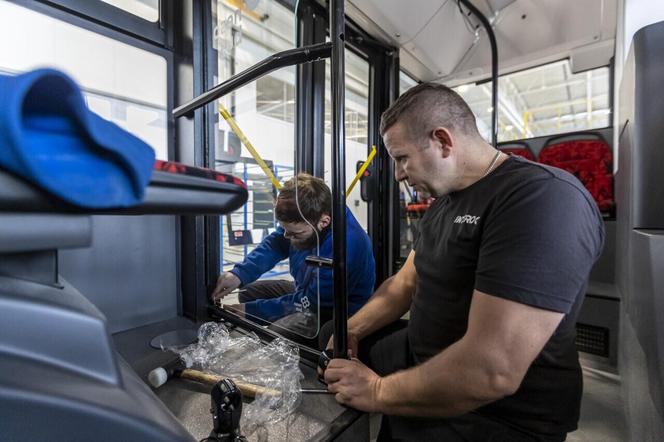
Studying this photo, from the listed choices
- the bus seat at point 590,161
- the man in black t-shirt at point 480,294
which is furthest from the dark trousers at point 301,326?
the bus seat at point 590,161

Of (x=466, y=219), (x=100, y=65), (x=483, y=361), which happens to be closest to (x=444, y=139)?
(x=466, y=219)

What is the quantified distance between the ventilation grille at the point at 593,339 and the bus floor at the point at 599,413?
0.13m

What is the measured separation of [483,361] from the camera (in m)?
0.72

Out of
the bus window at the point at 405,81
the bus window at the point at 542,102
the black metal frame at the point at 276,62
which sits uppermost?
the bus window at the point at 542,102

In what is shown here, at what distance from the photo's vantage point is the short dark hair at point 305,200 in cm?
144

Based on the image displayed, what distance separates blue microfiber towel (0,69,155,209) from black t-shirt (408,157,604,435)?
0.71 meters

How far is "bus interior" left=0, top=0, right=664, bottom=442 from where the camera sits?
0.31 m

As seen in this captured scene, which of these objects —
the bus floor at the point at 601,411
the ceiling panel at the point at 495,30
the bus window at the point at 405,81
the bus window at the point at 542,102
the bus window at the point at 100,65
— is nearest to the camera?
the bus window at the point at 100,65

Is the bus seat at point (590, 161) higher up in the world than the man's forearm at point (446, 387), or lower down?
higher up

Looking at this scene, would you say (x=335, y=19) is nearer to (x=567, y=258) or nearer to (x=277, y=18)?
(x=567, y=258)

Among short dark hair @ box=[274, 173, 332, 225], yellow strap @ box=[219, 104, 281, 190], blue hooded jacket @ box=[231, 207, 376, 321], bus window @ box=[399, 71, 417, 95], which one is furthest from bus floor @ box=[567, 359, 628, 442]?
bus window @ box=[399, 71, 417, 95]

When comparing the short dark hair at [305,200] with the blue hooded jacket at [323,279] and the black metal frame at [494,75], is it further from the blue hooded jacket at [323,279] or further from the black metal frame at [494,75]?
the black metal frame at [494,75]

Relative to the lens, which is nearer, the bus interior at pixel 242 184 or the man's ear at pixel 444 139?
the bus interior at pixel 242 184

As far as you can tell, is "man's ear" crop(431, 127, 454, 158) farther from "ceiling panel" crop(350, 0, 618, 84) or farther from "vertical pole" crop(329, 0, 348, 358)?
"ceiling panel" crop(350, 0, 618, 84)
